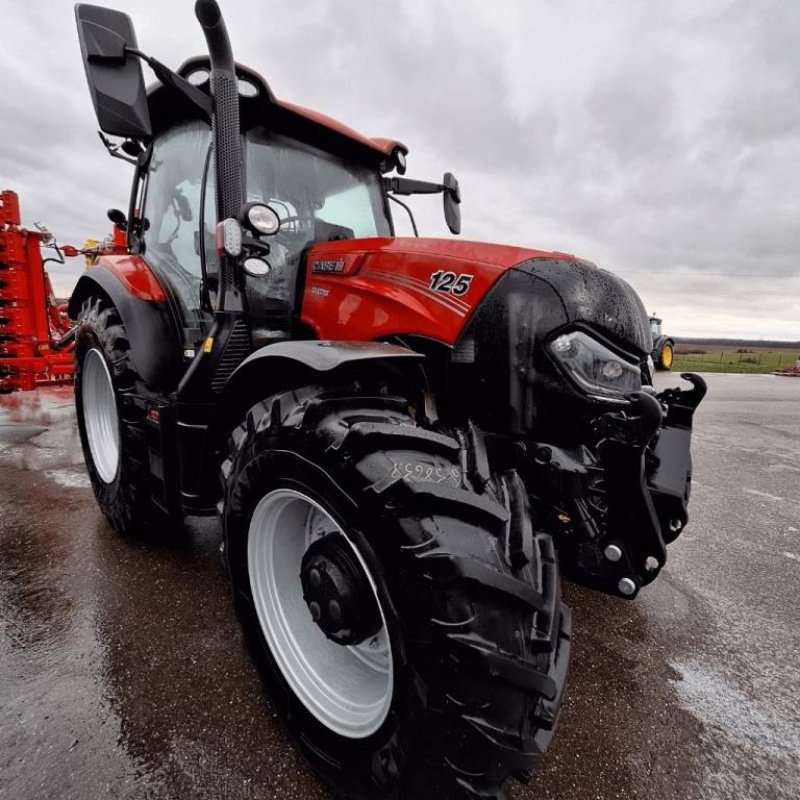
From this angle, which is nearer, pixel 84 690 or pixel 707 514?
pixel 84 690

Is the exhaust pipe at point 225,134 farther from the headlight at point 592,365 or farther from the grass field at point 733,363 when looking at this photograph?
the grass field at point 733,363

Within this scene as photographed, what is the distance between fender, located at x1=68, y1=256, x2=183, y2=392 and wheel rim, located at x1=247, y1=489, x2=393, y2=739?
1.18 m

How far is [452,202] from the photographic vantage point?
3164 mm

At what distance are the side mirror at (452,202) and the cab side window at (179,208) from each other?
4.88 ft

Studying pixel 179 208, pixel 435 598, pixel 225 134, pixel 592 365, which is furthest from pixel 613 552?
pixel 179 208

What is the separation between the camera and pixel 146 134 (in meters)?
1.63

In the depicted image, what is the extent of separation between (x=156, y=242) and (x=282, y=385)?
171cm

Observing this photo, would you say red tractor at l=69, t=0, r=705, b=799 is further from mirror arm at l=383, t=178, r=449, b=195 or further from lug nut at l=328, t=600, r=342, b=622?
mirror arm at l=383, t=178, r=449, b=195

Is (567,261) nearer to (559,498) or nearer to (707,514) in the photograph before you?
(559,498)

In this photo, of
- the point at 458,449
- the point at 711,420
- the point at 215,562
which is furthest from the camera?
the point at 711,420

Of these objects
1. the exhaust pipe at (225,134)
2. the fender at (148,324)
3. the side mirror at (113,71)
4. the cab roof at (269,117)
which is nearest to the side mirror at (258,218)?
the exhaust pipe at (225,134)

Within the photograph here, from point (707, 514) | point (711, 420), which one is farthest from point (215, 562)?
point (711, 420)

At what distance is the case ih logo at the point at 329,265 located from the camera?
1979mm

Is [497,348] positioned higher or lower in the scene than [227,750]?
higher
